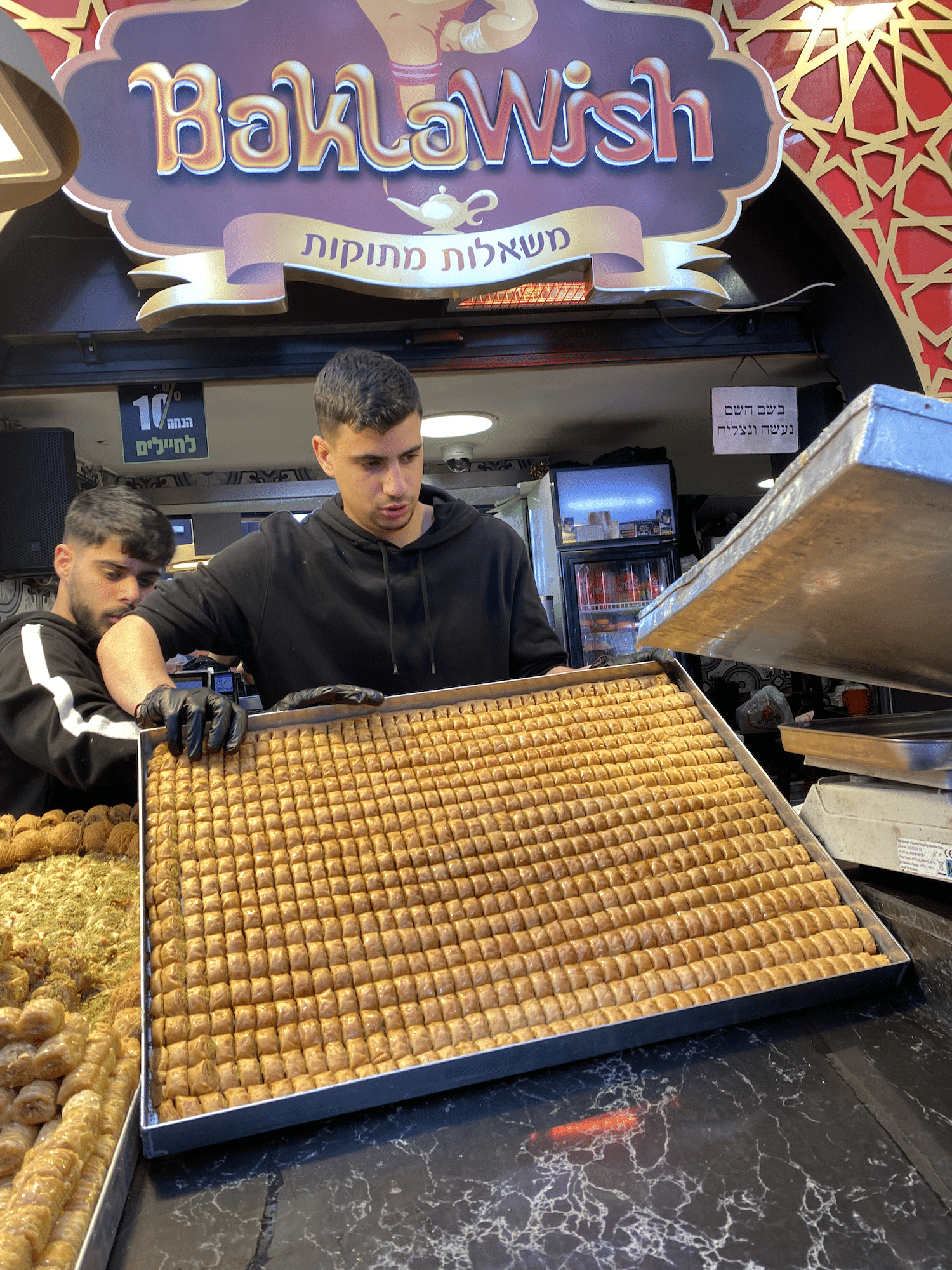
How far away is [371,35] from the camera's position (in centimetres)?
326

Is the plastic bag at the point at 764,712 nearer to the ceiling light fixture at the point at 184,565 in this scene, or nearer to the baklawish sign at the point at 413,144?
the baklawish sign at the point at 413,144

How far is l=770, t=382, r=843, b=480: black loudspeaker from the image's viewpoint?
446 cm

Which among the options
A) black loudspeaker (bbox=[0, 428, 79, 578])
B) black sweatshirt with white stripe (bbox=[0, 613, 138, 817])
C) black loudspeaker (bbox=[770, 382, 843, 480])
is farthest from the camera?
black loudspeaker (bbox=[770, 382, 843, 480])

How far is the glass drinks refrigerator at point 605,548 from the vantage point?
5793 millimetres

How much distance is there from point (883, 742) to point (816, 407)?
13.1 ft

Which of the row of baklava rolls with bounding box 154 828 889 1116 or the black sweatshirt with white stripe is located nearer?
the row of baklava rolls with bounding box 154 828 889 1116

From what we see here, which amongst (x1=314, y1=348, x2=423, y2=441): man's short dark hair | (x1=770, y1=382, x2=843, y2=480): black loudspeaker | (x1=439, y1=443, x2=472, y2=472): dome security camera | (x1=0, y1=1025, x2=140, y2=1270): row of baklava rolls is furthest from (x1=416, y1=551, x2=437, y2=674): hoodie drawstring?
(x1=439, y1=443, x2=472, y2=472): dome security camera

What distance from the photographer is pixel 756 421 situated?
4344 mm

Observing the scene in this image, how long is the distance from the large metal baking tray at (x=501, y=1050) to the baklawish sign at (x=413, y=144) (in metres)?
2.62

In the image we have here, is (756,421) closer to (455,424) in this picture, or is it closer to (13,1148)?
(455,424)

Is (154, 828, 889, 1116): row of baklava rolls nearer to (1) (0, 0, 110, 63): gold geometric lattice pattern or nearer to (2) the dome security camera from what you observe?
(1) (0, 0, 110, 63): gold geometric lattice pattern

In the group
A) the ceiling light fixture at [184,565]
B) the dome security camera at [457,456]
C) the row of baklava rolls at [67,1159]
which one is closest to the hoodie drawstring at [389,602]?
the row of baklava rolls at [67,1159]

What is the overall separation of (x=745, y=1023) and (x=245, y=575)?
1395 millimetres

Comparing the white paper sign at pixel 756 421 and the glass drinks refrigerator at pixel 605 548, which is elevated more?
the white paper sign at pixel 756 421
